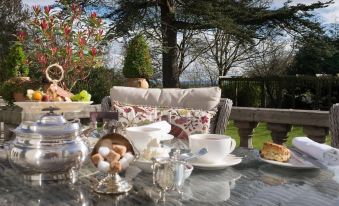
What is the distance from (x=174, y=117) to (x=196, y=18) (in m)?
7.69

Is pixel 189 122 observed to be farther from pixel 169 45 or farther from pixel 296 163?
pixel 169 45

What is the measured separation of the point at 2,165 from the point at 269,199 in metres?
0.89

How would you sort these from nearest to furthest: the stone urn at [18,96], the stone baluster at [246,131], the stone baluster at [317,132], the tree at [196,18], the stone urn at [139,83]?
1. the stone baluster at [317,132]
2. the stone urn at [18,96]
3. the stone baluster at [246,131]
4. the stone urn at [139,83]
5. the tree at [196,18]

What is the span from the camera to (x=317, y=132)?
10.6 feet

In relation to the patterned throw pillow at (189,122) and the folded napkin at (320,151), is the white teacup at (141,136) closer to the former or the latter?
the folded napkin at (320,151)

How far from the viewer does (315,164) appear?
1.36 meters

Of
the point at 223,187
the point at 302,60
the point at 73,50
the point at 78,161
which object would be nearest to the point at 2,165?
the point at 78,161

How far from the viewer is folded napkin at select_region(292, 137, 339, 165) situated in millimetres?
1367

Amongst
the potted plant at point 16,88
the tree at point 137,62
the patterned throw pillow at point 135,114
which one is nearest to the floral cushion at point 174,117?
the patterned throw pillow at point 135,114

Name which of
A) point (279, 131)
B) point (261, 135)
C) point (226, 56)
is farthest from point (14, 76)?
point (226, 56)

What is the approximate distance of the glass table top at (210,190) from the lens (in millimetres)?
987

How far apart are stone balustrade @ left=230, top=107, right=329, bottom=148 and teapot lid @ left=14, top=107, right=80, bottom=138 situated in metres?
2.40

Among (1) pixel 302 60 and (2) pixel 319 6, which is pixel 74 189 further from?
(1) pixel 302 60

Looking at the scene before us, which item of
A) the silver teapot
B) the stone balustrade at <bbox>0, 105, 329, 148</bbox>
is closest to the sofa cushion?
the stone balustrade at <bbox>0, 105, 329, 148</bbox>
